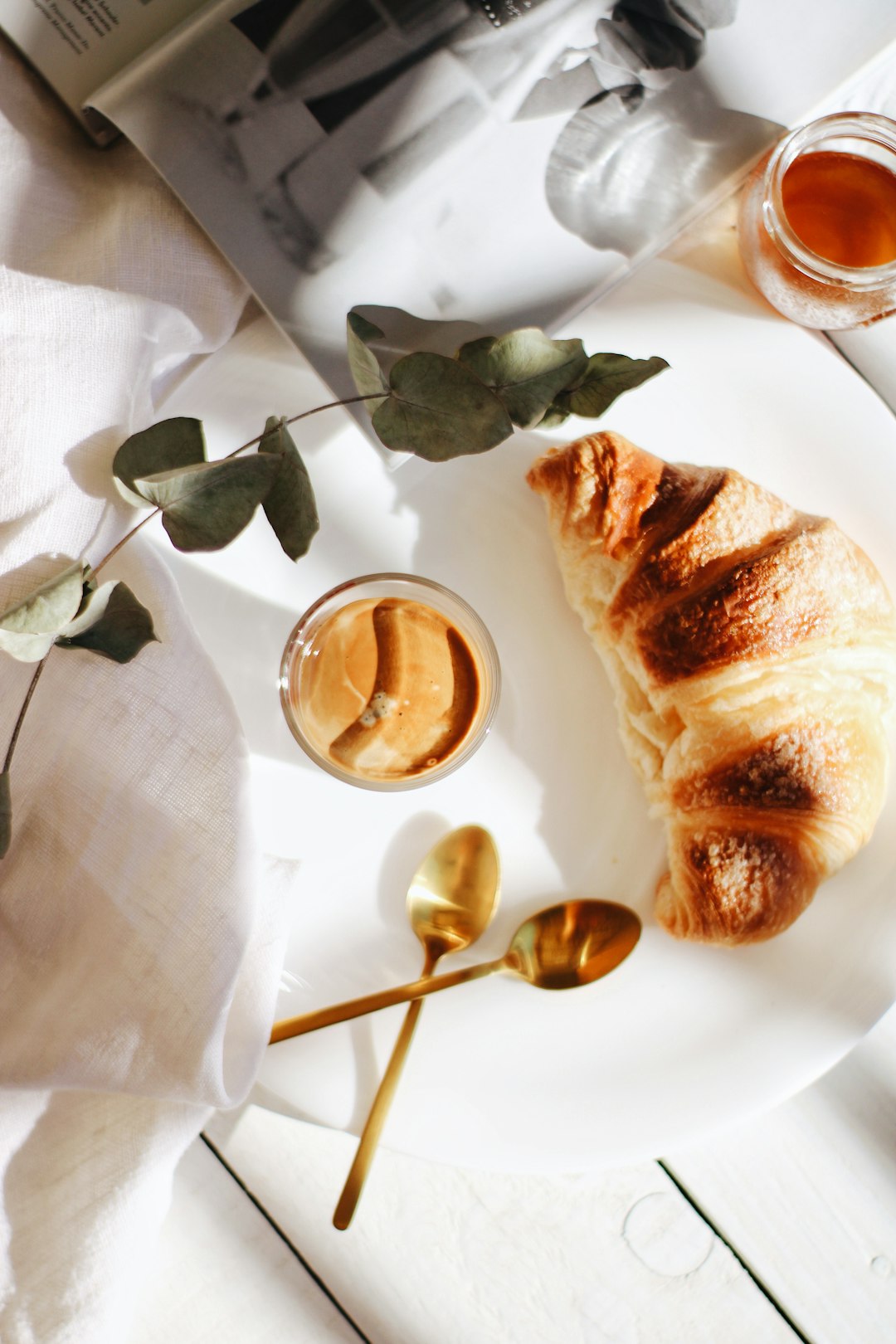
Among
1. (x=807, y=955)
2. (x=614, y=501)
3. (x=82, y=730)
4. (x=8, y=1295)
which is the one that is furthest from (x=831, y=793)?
(x=8, y=1295)

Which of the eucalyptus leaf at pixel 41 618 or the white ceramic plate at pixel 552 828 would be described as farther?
the white ceramic plate at pixel 552 828

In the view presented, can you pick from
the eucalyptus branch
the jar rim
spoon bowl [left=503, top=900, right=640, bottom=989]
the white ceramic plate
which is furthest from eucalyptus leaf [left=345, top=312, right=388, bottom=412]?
spoon bowl [left=503, top=900, right=640, bottom=989]

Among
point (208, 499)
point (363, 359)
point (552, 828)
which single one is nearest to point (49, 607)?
point (208, 499)

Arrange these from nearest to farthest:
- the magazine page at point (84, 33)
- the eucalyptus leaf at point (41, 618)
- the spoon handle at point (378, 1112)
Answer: the eucalyptus leaf at point (41, 618), the magazine page at point (84, 33), the spoon handle at point (378, 1112)

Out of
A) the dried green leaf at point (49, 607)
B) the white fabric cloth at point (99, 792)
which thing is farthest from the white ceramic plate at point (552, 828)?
the dried green leaf at point (49, 607)

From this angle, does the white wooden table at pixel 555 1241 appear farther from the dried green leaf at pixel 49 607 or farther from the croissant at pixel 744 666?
the dried green leaf at pixel 49 607

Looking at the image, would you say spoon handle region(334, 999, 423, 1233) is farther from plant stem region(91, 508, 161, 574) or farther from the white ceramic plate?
plant stem region(91, 508, 161, 574)
